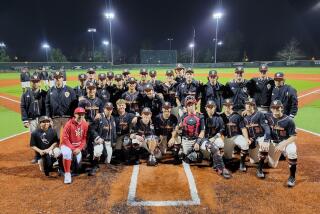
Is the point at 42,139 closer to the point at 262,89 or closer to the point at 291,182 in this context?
the point at 291,182

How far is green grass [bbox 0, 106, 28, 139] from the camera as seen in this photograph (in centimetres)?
986

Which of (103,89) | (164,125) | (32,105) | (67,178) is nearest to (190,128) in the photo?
(164,125)

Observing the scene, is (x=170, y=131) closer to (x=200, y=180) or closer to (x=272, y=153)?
(x=200, y=180)

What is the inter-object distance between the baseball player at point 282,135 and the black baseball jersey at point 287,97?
1.09m

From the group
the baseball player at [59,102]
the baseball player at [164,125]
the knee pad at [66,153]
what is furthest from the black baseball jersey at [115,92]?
the knee pad at [66,153]

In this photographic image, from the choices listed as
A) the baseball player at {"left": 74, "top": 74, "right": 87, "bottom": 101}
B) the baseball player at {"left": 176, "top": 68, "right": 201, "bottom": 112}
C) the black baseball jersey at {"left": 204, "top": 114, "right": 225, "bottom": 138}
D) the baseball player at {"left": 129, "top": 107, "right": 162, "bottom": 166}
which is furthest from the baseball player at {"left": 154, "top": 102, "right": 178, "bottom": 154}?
the baseball player at {"left": 74, "top": 74, "right": 87, "bottom": 101}

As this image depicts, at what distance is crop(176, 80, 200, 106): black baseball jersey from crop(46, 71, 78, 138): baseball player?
10.1 feet

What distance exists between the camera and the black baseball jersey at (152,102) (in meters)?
8.02

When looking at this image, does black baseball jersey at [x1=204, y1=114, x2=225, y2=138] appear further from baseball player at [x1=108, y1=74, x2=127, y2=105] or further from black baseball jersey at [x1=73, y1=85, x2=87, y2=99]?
black baseball jersey at [x1=73, y1=85, x2=87, y2=99]

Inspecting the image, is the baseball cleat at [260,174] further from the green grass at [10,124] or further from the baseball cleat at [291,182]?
the green grass at [10,124]

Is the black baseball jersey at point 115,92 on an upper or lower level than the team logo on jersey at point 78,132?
upper

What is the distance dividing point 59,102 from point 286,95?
18.6 feet

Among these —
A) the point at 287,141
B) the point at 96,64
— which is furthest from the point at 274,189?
the point at 96,64

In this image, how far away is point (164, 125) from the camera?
7.27 meters
